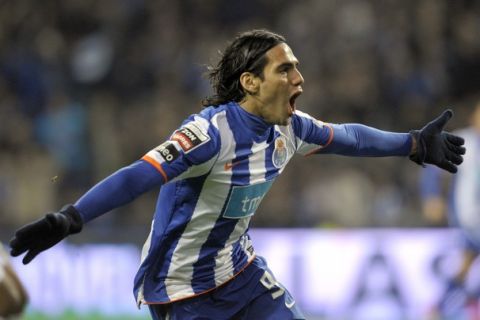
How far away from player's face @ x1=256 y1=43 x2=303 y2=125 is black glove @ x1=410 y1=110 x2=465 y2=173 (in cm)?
84

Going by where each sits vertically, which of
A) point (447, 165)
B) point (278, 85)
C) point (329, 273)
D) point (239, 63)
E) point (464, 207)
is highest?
point (239, 63)

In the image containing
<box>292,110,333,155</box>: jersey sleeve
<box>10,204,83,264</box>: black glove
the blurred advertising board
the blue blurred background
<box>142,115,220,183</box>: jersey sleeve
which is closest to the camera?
<box>10,204,83,264</box>: black glove

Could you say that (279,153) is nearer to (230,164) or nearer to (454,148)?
(230,164)

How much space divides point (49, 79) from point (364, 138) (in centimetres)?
827

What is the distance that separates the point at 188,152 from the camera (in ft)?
15.2

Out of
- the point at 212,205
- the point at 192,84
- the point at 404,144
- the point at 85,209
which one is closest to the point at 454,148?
the point at 404,144

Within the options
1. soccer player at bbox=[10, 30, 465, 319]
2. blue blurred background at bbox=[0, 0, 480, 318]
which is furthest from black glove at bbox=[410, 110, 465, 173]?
blue blurred background at bbox=[0, 0, 480, 318]

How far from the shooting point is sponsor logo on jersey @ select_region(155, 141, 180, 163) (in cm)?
455

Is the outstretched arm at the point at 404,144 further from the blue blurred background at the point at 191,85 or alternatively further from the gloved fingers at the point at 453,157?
the blue blurred background at the point at 191,85

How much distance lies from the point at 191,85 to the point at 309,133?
772cm

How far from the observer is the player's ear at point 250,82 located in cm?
500

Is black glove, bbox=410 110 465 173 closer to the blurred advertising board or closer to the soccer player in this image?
the soccer player

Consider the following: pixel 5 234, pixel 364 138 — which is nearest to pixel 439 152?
pixel 364 138

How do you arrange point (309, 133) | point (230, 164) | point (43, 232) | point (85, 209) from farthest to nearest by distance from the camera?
point (309, 133)
point (230, 164)
point (85, 209)
point (43, 232)
